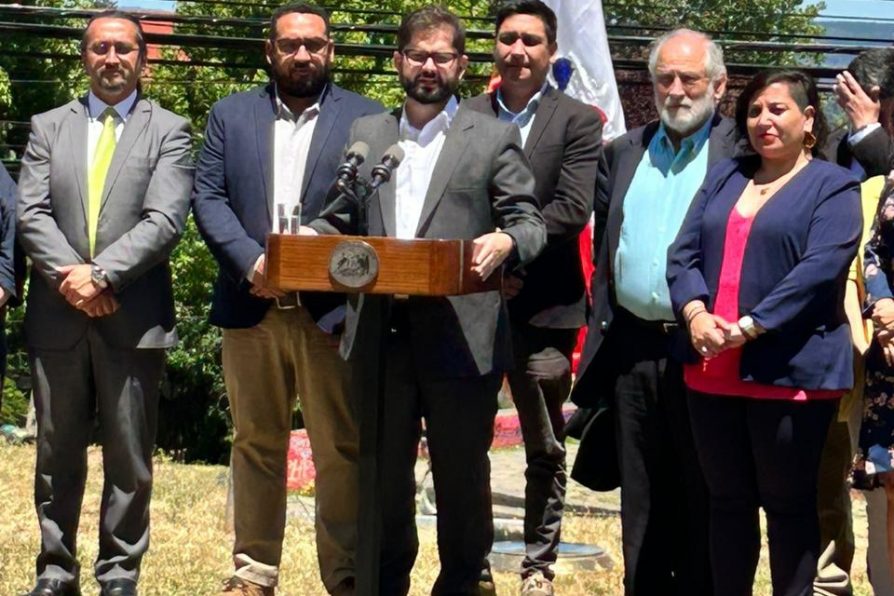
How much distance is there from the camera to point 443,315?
5.73m

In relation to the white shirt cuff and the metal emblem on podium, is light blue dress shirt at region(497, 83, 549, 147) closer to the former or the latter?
the white shirt cuff

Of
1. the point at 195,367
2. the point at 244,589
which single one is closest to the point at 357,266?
the point at 244,589

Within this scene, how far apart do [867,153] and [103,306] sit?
321 cm

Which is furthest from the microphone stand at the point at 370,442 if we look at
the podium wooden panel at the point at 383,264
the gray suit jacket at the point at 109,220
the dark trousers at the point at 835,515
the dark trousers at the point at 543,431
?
the dark trousers at the point at 835,515

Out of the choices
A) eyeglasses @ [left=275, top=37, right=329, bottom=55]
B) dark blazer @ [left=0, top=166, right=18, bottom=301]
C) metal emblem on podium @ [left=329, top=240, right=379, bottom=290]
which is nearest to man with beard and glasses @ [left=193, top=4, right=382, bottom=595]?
eyeglasses @ [left=275, top=37, right=329, bottom=55]

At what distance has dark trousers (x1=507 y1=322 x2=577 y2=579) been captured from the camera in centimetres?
683

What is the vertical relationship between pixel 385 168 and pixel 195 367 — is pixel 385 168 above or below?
above

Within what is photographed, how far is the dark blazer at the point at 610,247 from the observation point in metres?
6.20

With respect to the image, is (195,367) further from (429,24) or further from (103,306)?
(429,24)

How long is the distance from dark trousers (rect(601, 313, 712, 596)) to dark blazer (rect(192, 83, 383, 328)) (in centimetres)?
117

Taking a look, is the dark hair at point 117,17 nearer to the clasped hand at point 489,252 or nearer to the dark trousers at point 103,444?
the dark trousers at point 103,444

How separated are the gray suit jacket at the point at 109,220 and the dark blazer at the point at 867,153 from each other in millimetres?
2718

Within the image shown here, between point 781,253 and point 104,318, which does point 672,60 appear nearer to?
point 781,253

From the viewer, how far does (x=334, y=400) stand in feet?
20.8
